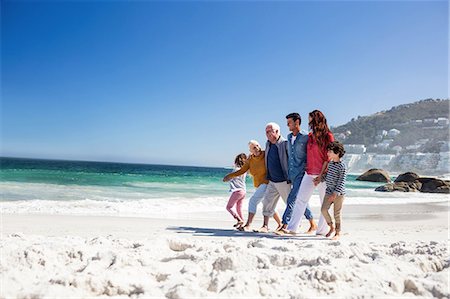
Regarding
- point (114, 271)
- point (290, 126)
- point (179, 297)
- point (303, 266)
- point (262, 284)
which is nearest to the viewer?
point (179, 297)

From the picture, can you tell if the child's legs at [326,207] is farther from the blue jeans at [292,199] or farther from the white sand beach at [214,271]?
the white sand beach at [214,271]

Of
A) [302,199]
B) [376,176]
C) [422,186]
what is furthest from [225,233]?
[376,176]

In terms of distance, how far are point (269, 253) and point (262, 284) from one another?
101 cm

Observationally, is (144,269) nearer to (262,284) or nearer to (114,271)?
(114,271)

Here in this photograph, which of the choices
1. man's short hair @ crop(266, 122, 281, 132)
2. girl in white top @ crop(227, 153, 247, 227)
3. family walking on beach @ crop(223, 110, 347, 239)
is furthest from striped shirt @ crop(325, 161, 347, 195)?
girl in white top @ crop(227, 153, 247, 227)

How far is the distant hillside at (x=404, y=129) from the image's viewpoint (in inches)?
3155

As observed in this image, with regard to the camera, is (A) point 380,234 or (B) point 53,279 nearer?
(B) point 53,279

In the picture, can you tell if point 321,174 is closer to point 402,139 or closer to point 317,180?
point 317,180

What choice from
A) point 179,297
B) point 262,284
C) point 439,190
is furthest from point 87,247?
point 439,190

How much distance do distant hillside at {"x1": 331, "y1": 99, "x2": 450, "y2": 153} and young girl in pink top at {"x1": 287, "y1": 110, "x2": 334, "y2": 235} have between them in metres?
78.0

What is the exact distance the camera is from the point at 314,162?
5523 millimetres

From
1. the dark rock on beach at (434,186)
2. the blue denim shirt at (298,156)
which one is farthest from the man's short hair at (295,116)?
the dark rock on beach at (434,186)

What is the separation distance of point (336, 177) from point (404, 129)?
95.0 metres

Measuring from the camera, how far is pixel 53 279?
2.59 metres
